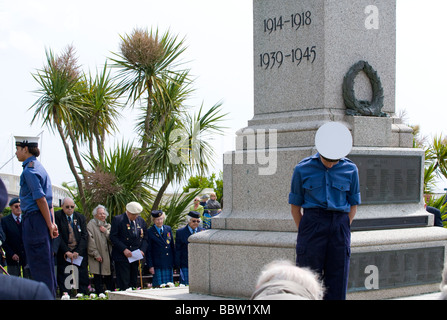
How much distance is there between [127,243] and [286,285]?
9.10 meters

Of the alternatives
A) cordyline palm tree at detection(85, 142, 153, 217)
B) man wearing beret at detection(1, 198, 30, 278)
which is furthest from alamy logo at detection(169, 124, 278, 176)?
cordyline palm tree at detection(85, 142, 153, 217)

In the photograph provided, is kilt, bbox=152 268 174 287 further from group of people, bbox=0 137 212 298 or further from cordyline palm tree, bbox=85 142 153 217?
cordyline palm tree, bbox=85 142 153 217

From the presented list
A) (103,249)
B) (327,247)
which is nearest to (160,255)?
(103,249)

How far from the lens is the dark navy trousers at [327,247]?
5.41m

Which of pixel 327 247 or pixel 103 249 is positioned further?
pixel 103 249

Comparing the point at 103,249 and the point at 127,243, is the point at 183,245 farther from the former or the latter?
the point at 103,249

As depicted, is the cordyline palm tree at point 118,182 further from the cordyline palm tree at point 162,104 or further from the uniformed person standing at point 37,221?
the uniformed person standing at point 37,221

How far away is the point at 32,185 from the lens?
701 centimetres

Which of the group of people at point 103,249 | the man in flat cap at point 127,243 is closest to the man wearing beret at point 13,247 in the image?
the group of people at point 103,249

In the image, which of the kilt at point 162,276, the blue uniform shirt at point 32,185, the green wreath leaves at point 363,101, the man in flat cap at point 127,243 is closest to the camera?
the blue uniform shirt at point 32,185

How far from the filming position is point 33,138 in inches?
294

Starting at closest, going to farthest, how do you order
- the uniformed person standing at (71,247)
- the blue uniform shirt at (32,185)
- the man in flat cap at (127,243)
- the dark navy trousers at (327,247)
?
1. the dark navy trousers at (327,247)
2. the blue uniform shirt at (32,185)
3. the uniformed person standing at (71,247)
4. the man in flat cap at (127,243)

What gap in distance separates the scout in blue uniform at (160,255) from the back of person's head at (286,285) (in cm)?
888
